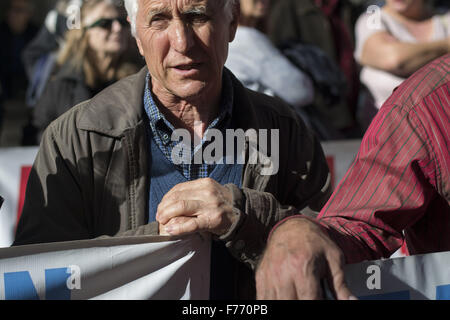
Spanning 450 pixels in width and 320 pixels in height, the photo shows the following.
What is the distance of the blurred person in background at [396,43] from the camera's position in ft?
15.8

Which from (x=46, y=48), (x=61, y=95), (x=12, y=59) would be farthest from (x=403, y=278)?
(x=12, y=59)

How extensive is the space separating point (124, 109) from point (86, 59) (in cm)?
255

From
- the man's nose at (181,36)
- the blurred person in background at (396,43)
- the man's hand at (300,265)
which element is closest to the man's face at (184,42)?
the man's nose at (181,36)

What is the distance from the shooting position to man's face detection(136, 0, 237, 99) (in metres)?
2.55

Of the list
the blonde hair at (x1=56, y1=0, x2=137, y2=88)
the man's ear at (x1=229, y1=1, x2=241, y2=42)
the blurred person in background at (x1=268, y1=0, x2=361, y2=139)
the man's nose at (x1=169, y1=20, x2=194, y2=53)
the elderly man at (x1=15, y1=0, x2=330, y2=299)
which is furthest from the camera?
the blurred person in background at (x1=268, y1=0, x2=361, y2=139)

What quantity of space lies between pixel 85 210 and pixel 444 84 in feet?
4.34

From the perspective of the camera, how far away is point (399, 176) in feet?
6.93

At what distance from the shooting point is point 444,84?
7.14 ft

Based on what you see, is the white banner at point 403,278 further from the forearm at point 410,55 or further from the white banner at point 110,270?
the forearm at point 410,55

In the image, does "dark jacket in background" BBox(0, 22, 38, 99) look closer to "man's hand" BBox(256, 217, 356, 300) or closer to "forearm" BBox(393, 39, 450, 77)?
"forearm" BBox(393, 39, 450, 77)

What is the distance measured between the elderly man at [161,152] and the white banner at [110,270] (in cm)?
7

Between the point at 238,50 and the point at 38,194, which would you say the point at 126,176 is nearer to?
the point at 38,194

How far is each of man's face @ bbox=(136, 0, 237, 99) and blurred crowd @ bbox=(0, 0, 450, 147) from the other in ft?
5.06

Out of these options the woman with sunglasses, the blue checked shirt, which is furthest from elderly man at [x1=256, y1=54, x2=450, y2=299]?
the woman with sunglasses
